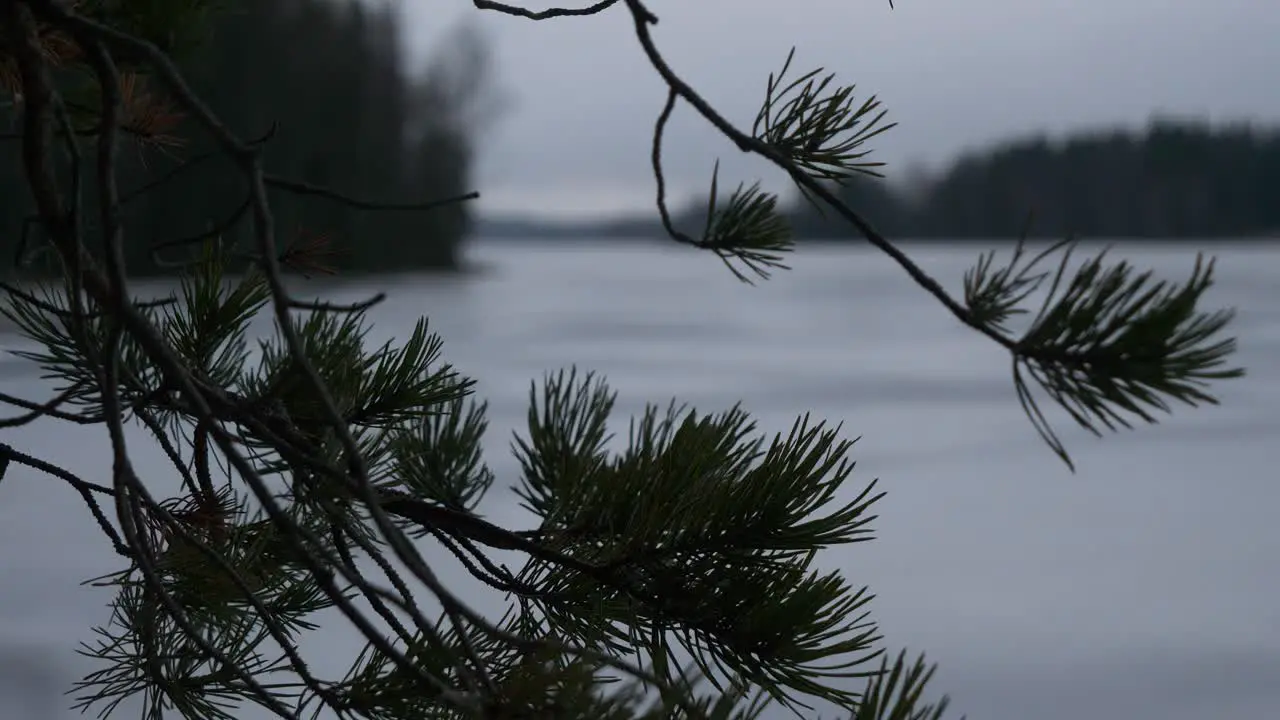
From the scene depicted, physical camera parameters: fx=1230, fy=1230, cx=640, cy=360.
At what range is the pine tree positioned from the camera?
37 cm

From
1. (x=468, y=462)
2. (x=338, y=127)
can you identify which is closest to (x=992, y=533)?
(x=468, y=462)

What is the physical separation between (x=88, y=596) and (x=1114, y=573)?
5.99 feet

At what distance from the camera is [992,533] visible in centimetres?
271

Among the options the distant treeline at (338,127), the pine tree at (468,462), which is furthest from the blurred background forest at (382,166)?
the pine tree at (468,462)

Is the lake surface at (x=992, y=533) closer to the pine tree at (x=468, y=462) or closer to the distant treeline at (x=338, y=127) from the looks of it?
the pine tree at (x=468, y=462)

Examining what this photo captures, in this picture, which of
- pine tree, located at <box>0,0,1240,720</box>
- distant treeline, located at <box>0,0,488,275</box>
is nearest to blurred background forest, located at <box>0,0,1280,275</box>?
distant treeline, located at <box>0,0,488,275</box>

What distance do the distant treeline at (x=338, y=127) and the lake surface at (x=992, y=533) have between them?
6.30 metres

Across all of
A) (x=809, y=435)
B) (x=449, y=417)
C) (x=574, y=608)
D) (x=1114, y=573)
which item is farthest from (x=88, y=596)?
(x=1114, y=573)

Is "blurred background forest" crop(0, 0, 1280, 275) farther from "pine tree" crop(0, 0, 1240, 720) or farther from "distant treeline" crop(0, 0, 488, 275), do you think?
"pine tree" crop(0, 0, 1240, 720)

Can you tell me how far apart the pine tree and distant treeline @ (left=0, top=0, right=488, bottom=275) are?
9.00 metres

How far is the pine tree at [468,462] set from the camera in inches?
14.8

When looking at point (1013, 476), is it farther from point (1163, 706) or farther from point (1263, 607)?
point (1163, 706)

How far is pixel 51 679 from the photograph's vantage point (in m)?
1.53

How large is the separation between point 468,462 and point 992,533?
2.11 meters
